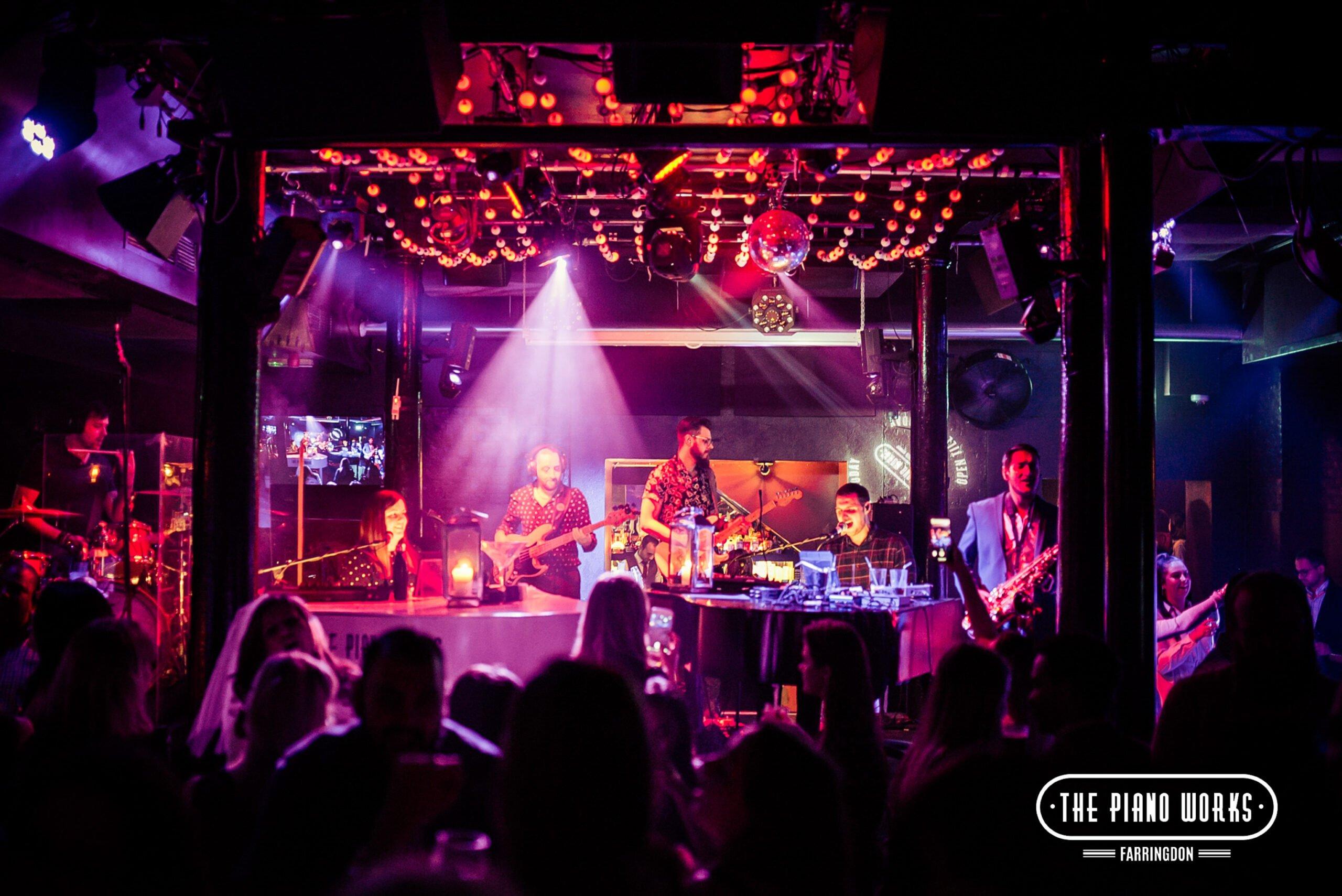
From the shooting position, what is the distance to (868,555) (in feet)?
20.9

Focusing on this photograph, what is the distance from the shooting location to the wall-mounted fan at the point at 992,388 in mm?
10789

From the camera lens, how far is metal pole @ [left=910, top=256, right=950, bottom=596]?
8219 mm

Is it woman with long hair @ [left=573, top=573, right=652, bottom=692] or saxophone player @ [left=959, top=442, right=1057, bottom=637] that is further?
saxophone player @ [left=959, top=442, right=1057, bottom=637]

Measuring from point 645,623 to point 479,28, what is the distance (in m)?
2.60

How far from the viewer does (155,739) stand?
2996 mm

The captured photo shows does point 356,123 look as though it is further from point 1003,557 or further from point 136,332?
point 136,332

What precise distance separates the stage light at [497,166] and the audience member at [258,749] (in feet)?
10.1

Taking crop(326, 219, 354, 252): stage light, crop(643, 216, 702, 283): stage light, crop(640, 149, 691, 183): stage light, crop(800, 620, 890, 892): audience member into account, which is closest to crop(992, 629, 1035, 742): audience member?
crop(800, 620, 890, 892): audience member

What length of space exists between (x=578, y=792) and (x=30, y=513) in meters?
7.18

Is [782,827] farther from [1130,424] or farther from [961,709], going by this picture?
[1130,424]

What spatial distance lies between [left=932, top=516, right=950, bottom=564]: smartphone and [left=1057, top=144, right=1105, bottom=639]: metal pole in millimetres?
625

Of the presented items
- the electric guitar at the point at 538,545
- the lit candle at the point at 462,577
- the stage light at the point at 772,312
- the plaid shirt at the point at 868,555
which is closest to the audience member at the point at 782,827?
the lit candle at the point at 462,577

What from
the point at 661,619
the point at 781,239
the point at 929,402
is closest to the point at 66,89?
the point at 661,619

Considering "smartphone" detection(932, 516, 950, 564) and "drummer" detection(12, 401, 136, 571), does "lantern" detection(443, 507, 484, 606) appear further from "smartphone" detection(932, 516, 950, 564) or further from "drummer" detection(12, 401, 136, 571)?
"drummer" detection(12, 401, 136, 571)
